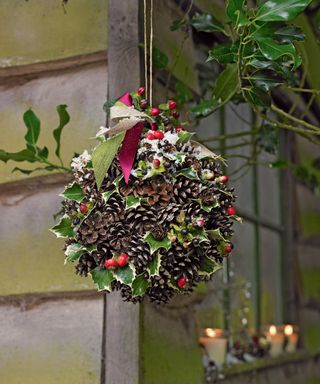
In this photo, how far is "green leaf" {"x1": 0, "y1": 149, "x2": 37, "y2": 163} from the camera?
1.52 m

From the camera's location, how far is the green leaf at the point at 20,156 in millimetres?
1521

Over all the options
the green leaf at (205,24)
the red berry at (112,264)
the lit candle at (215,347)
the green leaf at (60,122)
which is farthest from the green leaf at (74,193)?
the lit candle at (215,347)

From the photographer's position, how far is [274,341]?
8.79 ft

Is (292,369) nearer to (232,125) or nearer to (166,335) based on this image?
(232,125)

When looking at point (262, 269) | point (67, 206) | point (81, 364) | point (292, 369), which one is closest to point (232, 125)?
point (262, 269)

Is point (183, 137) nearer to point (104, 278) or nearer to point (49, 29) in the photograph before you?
point (104, 278)

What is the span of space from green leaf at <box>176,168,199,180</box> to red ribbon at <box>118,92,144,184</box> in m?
0.07

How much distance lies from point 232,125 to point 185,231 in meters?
1.46

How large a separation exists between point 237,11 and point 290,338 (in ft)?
5.90

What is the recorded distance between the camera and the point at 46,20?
170 cm

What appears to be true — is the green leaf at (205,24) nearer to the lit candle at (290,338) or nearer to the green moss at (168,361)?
the green moss at (168,361)

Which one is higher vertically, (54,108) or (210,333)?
(54,108)

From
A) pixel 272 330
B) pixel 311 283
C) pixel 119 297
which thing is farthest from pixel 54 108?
pixel 311 283

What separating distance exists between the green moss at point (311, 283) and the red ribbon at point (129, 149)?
2.08m
